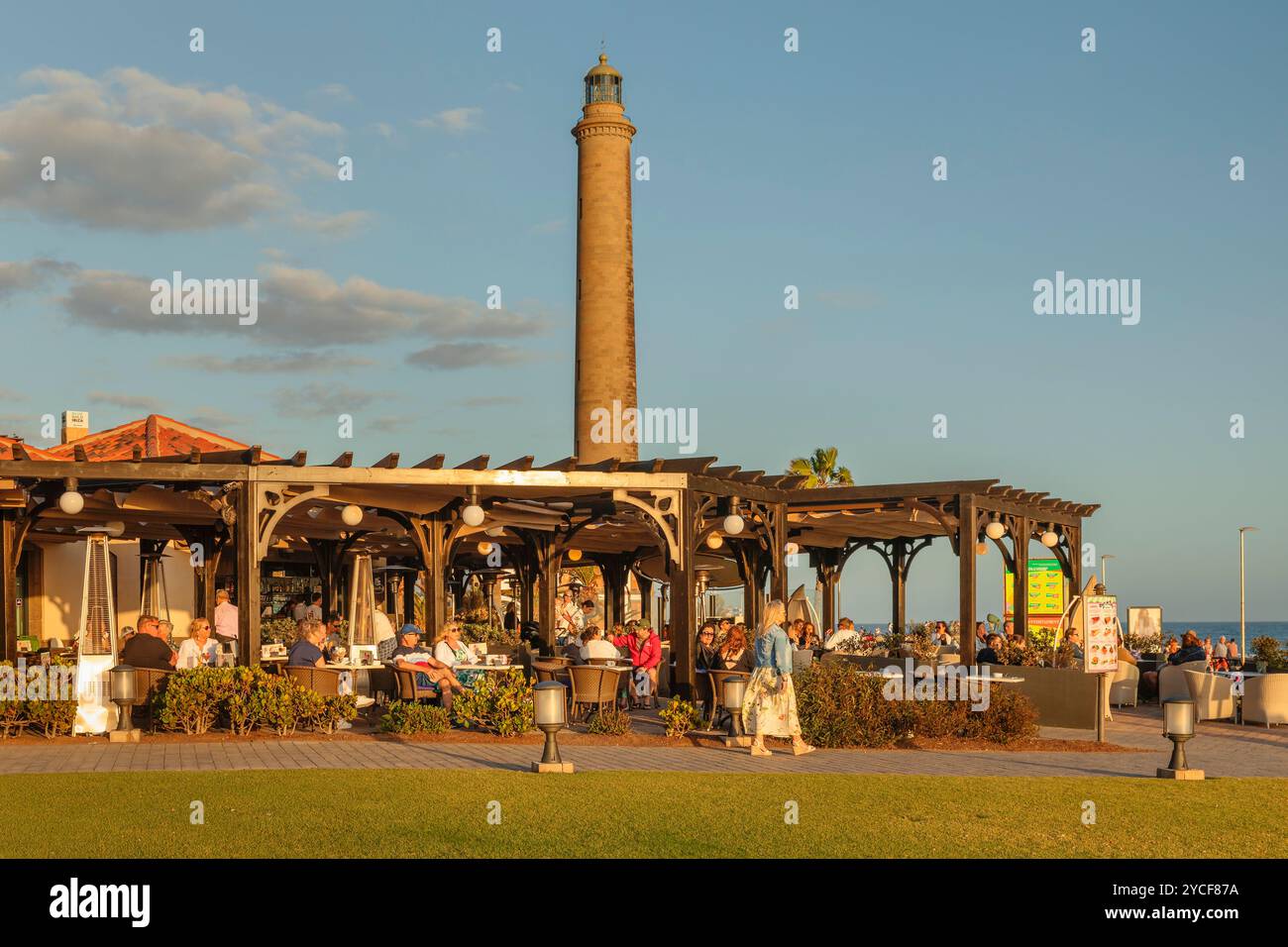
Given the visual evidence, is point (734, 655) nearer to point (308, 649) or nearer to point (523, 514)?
point (308, 649)

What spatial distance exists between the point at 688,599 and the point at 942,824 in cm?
766

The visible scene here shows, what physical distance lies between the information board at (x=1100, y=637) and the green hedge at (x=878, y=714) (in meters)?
1.30

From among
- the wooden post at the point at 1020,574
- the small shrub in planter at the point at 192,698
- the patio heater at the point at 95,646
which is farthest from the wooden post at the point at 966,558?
the patio heater at the point at 95,646

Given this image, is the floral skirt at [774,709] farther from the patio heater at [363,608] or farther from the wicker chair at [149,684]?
the patio heater at [363,608]

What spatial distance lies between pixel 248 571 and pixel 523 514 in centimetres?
551

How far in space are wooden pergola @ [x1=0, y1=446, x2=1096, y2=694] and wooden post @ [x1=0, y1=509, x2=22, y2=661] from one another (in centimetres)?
2

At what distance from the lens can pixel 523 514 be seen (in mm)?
19938

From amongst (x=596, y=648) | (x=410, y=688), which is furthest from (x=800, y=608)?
(x=410, y=688)

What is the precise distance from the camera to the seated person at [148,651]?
14625 millimetres

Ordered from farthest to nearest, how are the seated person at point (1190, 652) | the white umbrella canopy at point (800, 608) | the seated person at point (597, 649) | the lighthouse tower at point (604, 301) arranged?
1. the lighthouse tower at point (604, 301)
2. the white umbrella canopy at point (800, 608)
3. the seated person at point (1190, 652)
4. the seated person at point (597, 649)

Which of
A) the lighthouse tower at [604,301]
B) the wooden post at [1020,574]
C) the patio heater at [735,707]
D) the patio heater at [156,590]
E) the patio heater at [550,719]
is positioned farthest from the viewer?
the lighthouse tower at [604,301]

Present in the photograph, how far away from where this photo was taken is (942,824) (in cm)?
912
